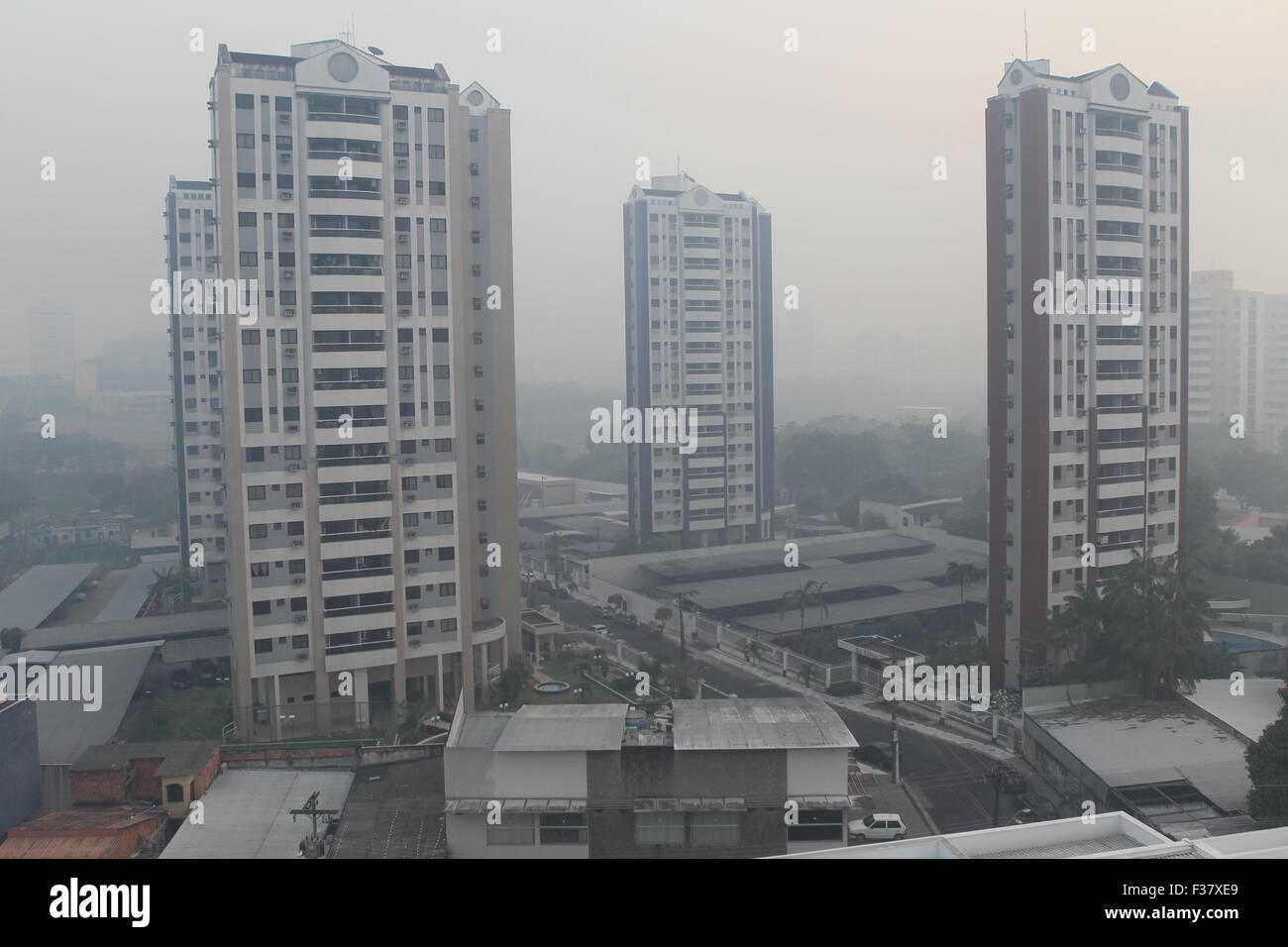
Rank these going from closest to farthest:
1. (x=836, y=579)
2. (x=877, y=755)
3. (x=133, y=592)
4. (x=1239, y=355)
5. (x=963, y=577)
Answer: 1. (x=877, y=755)
2. (x=963, y=577)
3. (x=836, y=579)
4. (x=133, y=592)
5. (x=1239, y=355)

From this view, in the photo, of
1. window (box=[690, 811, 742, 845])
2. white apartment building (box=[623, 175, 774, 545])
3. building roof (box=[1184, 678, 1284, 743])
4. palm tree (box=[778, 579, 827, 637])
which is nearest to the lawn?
window (box=[690, 811, 742, 845])

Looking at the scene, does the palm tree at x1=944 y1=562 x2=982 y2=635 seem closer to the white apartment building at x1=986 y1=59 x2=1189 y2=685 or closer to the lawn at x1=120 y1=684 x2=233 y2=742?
the white apartment building at x1=986 y1=59 x2=1189 y2=685

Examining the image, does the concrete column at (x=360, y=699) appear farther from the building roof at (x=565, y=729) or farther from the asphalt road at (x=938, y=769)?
the asphalt road at (x=938, y=769)

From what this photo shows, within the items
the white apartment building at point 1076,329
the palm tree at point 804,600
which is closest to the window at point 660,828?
the white apartment building at point 1076,329

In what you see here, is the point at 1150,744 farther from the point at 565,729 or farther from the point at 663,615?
the point at 663,615

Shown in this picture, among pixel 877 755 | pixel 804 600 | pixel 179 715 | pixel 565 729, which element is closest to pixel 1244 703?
pixel 877 755
